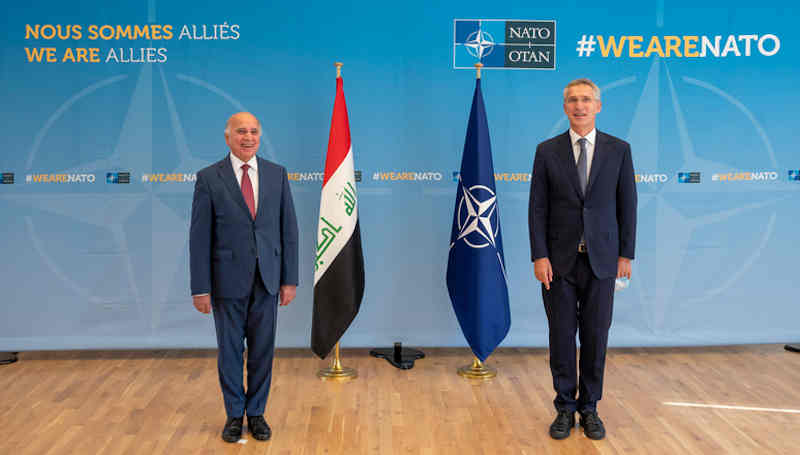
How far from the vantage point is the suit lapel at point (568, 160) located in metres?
3.14

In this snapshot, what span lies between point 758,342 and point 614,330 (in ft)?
3.37

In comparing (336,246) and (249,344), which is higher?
(336,246)

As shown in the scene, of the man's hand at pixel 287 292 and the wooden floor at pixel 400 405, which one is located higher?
the man's hand at pixel 287 292

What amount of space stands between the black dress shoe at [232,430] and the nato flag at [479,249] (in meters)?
1.60

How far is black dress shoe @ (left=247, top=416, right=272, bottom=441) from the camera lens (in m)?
3.15

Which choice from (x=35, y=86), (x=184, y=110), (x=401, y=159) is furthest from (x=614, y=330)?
(x=35, y=86)

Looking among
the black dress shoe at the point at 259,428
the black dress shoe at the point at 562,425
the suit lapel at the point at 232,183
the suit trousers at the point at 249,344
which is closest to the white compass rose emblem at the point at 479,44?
the suit lapel at the point at 232,183

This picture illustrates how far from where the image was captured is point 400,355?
453cm

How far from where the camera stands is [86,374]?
4227 millimetres

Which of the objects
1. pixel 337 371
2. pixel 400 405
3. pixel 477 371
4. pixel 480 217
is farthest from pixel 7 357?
pixel 480 217

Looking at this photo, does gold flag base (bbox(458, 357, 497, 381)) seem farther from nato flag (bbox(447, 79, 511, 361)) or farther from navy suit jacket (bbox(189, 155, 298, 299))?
navy suit jacket (bbox(189, 155, 298, 299))

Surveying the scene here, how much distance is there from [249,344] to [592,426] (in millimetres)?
1670

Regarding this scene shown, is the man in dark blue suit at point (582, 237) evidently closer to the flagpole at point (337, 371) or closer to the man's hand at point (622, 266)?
the man's hand at point (622, 266)

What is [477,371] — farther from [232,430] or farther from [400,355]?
[232,430]
